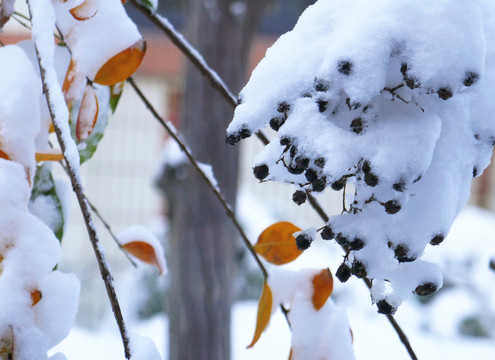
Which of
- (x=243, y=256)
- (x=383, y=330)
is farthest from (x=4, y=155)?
(x=243, y=256)

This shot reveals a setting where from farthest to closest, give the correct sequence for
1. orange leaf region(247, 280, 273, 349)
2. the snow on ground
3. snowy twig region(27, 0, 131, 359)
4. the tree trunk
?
the snow on ground → the tree trunk → orange leaf region(247, 280, 273, 349) → snowy twig region(27, 0, 131, 359)

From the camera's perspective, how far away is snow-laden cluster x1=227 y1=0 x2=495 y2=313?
0.98 feet

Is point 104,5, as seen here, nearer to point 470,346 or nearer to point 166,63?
point 470,346

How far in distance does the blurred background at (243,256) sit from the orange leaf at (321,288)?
105cm

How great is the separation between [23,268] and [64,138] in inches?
3.2

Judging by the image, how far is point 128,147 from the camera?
16.4ft

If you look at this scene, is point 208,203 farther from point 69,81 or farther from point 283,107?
point 283,107

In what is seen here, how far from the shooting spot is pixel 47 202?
472 millimetres

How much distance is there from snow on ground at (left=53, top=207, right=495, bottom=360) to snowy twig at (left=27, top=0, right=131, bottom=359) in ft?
6.46

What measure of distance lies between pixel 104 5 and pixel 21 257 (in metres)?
0.19

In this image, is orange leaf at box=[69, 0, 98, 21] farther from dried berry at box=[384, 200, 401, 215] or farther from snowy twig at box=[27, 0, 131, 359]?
dried berry at box=[384, 200, 401, 215]

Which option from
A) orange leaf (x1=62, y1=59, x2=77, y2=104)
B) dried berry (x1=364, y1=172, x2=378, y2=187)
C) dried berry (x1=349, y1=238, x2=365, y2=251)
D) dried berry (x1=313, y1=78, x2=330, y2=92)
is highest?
orange leaf (x1=62, y1=59, x2=77, y2=104)

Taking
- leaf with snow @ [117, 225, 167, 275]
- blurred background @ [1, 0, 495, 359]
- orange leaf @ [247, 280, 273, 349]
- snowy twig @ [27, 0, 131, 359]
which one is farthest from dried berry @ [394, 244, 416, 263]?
blurred background @ [1, 0, 495, 359]

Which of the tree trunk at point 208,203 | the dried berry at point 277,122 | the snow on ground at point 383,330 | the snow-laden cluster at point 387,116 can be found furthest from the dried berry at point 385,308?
the snow on ground at point 383,330
